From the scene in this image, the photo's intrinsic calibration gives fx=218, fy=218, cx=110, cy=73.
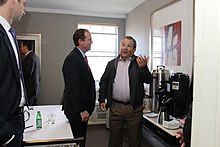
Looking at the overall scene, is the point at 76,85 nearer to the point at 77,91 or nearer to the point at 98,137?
the point at 77,91

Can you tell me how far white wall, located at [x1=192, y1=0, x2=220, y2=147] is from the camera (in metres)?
0.53

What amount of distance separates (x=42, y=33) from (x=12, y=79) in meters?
3.85

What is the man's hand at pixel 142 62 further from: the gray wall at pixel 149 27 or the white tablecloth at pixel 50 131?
the white tablecloth at pixel 50 131

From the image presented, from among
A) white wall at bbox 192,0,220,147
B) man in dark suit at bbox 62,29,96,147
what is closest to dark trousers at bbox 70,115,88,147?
man in dark suit at bbox 62,29,96,147

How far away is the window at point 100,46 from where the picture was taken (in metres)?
5.07

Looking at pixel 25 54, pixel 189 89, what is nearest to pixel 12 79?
pixel 189 89

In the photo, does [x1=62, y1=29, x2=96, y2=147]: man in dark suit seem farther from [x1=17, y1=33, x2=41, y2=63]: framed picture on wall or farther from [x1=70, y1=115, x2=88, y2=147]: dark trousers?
[x1=17, y1=33, x2=41, y2=63]: framed picture on wall

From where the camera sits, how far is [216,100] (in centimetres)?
53

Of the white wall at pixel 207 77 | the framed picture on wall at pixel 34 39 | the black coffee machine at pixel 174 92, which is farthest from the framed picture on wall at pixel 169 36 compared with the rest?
the framed picture on wall at pixel 34 39

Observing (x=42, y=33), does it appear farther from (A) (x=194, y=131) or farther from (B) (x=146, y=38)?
(A) (x=194, y=131)

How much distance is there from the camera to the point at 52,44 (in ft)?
15.9

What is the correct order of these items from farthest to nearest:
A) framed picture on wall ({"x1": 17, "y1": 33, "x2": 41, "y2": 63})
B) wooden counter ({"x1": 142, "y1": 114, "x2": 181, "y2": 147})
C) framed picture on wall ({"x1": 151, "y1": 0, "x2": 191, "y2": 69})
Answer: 1. framed picture on wall ({"x1": 17, "y1": 33, "x2": 41, "y2": 63})
2. framed picture on wall ({"x1": 151, "y1": 0, "x2": 191, "y2": 69})
3. wooden counter ({"x1": 142, "y1": 114, "x2": 181, "y2": 147})

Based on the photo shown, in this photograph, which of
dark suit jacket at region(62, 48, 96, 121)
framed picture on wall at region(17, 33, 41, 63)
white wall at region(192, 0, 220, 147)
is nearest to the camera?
white wall at region(192, 0, 220, 147)

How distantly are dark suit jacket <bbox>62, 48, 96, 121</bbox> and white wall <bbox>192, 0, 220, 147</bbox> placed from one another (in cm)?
172
